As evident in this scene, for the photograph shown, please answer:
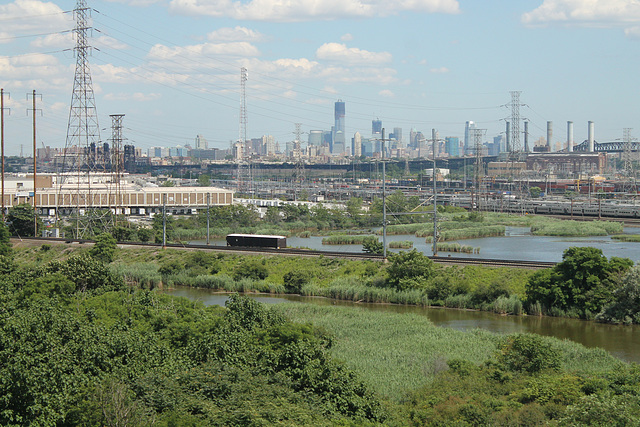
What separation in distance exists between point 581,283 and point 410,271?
5.04 meters

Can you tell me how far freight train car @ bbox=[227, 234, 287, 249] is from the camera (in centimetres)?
2920

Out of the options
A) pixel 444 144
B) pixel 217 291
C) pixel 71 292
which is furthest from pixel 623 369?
pixel 444 144

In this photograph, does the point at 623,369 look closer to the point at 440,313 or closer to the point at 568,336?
the point at 568,336

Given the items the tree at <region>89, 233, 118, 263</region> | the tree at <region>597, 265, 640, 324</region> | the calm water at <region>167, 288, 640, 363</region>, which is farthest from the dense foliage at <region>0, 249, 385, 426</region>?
the tree at <region>89, 233, 118, 263</region>

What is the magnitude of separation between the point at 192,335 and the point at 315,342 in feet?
7.71

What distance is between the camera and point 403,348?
14.7 m

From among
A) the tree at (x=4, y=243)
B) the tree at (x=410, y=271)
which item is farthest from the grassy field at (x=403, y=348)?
the tree at (x=4, y=243)

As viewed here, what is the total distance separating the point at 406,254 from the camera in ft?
71.2

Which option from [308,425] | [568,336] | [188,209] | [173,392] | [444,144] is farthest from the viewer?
[444,144]

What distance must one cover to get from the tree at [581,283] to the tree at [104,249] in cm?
1621

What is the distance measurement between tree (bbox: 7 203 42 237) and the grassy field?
22.7 meters

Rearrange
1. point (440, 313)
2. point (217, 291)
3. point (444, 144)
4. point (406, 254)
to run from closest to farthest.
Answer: point (440, 313), point (406, 254), point (217, 291), point (444, 144)

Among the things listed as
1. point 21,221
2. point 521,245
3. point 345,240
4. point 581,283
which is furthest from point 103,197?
point 581,283

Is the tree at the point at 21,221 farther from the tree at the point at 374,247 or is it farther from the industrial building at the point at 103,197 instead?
the tree at the point at 374,247
